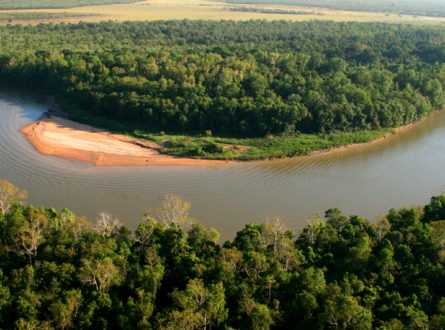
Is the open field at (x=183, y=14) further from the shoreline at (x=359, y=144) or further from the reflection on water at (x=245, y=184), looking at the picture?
the reflection on water at (x=245, y=184)

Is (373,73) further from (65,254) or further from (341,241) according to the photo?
(65,254)

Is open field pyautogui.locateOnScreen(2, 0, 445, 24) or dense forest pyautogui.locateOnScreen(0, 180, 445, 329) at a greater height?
dense forest pyautogui.locateOnScreen(0, 180, 445, 329)

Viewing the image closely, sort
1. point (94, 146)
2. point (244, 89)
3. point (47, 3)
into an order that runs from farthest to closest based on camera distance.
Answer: point (47, 3), point (244, 89), point (94, 146)

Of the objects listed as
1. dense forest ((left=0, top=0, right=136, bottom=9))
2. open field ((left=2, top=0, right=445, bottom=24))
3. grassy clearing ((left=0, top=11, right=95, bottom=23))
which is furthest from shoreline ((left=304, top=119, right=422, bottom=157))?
dense forest ((left=0, top=0, right=136, bottom=9))

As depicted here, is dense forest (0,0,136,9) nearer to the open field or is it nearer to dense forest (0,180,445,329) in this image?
the open field

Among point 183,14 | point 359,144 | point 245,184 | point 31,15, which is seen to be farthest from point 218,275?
point 183,14

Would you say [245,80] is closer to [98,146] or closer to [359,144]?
[359,144]

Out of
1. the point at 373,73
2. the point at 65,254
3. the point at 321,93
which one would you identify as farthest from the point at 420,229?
the point at 373,73
